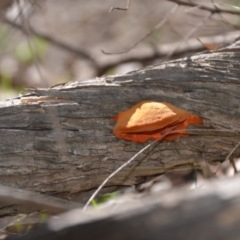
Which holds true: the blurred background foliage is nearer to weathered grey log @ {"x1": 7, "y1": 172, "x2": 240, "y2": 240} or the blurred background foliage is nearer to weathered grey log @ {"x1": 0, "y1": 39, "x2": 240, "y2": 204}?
weathered grey log @ {"x1": 0, "y1": 39, "x2": 240, "y2": 204}

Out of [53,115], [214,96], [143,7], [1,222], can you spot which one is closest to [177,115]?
[214,96]

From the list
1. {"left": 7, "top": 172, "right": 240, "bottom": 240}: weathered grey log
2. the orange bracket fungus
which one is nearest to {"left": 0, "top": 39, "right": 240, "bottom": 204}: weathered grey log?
the orange bracket fungus

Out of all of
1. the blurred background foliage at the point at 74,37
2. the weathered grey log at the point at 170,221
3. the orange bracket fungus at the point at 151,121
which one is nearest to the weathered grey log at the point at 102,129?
the orange bracket fungus at the point at 151,121

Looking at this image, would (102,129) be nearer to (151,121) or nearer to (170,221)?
(151,121)

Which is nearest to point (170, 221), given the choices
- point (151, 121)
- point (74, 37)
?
point (151, 121)

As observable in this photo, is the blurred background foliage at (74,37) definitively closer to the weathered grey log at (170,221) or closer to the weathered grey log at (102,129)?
the weathered grey log at (102,129)

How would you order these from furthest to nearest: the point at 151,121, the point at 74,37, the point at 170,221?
1. the point at 74,37
2. the point at 151,121
3. the point at 170,221

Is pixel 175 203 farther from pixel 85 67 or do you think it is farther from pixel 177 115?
pixel 85 67
